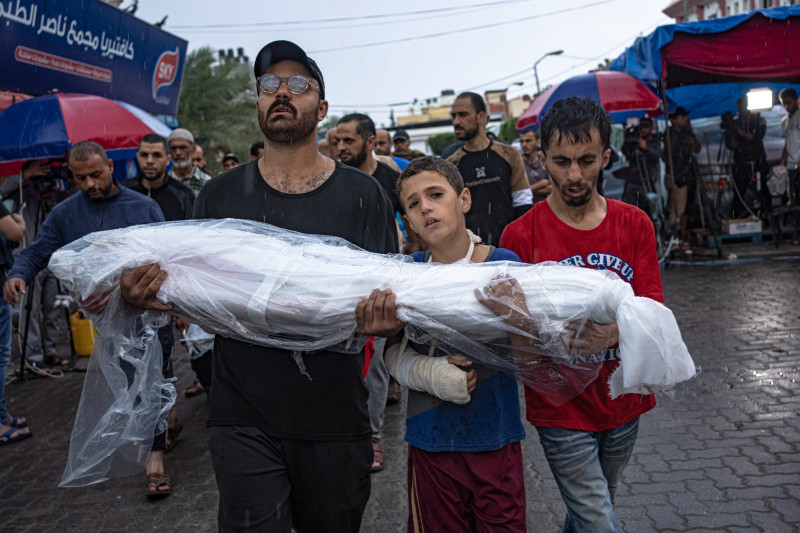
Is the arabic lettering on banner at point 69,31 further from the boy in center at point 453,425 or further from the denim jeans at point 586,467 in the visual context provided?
the denim jeans at point 586,467

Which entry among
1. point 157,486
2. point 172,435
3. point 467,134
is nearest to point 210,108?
point 467,134

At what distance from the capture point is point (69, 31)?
10555 millimetres

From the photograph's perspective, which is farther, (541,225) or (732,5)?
(732,5)

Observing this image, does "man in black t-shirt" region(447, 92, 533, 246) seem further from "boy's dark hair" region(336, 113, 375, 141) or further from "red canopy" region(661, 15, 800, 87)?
"red canopy" region(661, 15, 800, 87)

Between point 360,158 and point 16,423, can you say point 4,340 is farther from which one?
point 360,158

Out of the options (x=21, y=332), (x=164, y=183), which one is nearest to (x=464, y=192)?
(x=164, y=183)

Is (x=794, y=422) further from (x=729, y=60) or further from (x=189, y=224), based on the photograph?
(x=729, y=60)

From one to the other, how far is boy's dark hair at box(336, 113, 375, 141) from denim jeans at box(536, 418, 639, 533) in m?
3.49

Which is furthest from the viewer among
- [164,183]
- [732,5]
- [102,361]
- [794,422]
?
[732,5]

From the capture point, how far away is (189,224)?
2527mm

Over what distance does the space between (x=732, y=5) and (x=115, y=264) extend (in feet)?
154

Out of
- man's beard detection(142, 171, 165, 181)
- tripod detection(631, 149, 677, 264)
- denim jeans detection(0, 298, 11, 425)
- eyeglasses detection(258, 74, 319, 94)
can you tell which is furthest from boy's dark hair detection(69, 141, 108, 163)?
tripod detection(631, 149, 677, 264)

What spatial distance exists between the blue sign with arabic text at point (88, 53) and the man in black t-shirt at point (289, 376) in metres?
8.33

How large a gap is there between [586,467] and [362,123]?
376 centimetres
